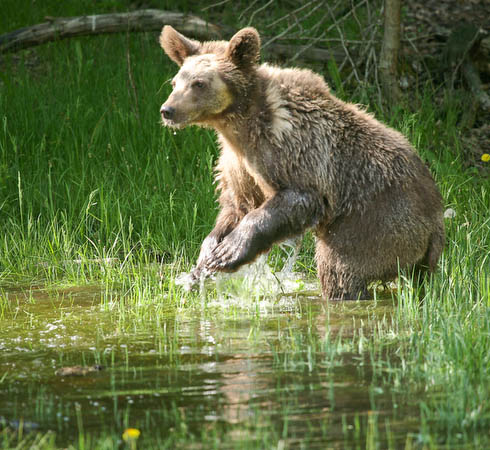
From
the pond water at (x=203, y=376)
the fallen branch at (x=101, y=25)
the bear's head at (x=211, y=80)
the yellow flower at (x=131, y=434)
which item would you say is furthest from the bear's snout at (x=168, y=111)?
the fallen branch at (x=101, y=25)

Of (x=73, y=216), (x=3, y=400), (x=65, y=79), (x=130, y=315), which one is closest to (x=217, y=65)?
(x=130, y=315)

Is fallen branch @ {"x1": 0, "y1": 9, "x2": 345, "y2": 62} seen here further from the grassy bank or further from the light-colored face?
the light-colored face

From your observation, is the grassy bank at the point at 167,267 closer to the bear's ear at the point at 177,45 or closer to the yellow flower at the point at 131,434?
the yellow flower at the point at 131,434

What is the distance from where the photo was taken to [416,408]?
383 centimetres

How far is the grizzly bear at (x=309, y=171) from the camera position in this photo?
20.9ft

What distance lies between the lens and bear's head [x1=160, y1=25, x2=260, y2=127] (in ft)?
20.5

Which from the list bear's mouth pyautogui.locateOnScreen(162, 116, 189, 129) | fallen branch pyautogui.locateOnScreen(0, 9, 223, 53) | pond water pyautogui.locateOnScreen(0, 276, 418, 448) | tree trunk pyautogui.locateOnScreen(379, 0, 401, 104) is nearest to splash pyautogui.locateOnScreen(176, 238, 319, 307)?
pond water pyautogui.locateOnScreen(0, 276, 418, 448)

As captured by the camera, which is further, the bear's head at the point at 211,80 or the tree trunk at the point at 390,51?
the tree trunk at the point at 390,51

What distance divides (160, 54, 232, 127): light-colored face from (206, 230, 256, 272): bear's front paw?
89 cm

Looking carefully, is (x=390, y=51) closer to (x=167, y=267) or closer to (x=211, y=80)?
(x=167, y=267)

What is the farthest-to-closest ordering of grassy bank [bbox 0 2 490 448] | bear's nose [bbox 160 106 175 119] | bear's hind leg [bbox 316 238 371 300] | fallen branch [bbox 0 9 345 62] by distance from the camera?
fallen branch [bbox 0 9 345 62], bear's hind leg [bbox 316 238 371 300], bear's nose [bbox 160 106 175 119], grassy bank [bbox 0 2 490 448]

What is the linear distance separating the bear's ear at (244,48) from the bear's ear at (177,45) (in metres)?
0.35

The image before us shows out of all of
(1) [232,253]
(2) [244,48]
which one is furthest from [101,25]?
(1) [232,253]

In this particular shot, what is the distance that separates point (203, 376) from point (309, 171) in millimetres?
2403
